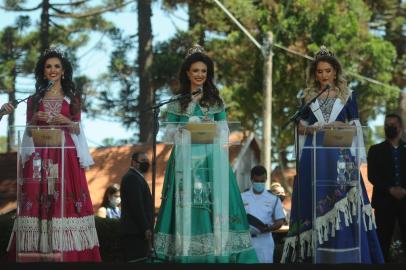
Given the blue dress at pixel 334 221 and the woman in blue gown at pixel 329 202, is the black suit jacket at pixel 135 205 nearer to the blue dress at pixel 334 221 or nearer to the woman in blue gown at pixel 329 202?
the woman in blue gown at pixel 329 202

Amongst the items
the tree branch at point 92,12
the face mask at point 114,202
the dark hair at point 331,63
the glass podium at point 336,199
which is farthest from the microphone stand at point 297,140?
the tree branch at point 92,12

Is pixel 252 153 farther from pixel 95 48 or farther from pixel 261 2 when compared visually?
pixel 95 48

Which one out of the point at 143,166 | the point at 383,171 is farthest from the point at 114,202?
the point at 383,171

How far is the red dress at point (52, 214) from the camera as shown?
26.5ft

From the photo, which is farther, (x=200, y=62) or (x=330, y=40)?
(x=330, y=40)

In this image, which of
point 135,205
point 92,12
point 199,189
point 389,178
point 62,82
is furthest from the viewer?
point 92,12

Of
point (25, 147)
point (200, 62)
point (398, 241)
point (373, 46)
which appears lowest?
point (398, 241)

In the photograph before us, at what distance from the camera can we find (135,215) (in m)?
9.57

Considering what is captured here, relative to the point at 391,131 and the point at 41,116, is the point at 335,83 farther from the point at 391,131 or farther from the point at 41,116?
the point at 41,116

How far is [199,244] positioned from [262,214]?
1.74 meters

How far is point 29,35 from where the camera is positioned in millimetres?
27031

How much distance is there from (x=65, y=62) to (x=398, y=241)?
5.42 metres

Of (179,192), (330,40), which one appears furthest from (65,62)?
(330,40)

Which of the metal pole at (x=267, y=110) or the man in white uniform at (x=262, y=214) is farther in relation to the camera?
the metal pole at (x=267, y=110)
